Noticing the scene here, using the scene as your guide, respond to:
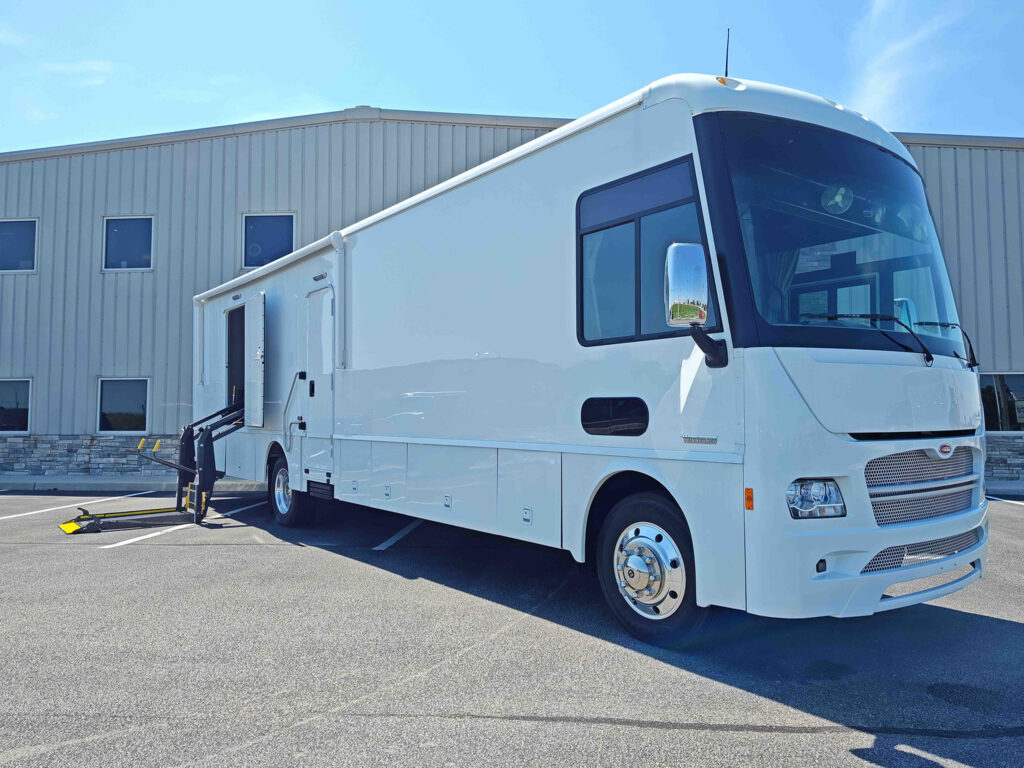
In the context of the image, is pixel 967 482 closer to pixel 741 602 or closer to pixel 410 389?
pixel 741 602

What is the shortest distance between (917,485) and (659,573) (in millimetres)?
1426

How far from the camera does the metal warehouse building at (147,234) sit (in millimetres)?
15328

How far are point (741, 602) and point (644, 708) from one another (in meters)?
0.74

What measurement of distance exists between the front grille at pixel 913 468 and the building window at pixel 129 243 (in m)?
15.0

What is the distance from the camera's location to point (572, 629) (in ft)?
16.2

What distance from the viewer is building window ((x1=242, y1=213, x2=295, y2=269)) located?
15.5 m

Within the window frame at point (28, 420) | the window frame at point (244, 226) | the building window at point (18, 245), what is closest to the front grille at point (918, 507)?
the window frame at point (244, 226)

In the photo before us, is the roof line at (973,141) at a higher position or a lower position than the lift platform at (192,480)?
higher

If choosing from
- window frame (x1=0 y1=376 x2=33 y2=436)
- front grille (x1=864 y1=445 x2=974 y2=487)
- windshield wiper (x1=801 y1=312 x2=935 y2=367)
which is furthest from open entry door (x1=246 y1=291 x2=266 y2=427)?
window frame (x1=0 y1=376 x2=33 y2=436)

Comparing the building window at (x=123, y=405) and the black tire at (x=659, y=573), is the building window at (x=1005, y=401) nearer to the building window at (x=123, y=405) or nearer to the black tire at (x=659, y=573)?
the black tire at (x=659, y=573)

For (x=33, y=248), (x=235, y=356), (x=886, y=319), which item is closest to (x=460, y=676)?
(x=886, y=319)

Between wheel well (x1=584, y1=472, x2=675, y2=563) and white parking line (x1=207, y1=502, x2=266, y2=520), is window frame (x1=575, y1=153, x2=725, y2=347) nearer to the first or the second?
wheel well (x1=584, y1=472, x2=675, y2=563)

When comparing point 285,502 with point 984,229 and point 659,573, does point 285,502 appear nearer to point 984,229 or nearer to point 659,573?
point 659,573

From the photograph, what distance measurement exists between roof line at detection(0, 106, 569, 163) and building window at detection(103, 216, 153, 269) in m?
1.47
